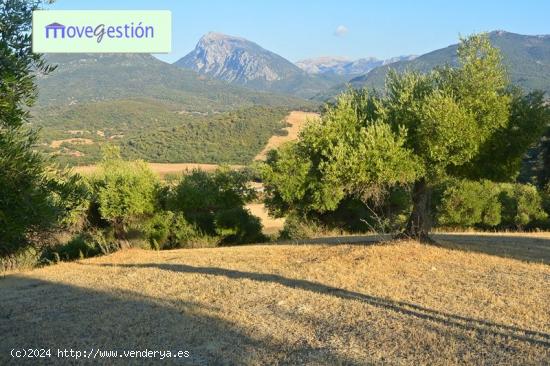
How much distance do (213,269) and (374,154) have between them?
20.3 feet

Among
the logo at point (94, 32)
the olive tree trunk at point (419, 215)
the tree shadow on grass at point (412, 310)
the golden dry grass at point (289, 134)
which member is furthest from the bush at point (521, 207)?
the golden dry grass at point (289, 134)

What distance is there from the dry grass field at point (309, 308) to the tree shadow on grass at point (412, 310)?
0.03m

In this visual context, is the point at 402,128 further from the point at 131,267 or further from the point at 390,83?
the point at 131,267

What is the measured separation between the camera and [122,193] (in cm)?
2916

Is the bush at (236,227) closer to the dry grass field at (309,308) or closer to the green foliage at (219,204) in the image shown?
the green foliage at (219,204)

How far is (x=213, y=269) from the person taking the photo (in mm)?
16031

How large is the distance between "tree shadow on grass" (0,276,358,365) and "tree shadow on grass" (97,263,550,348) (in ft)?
8.87

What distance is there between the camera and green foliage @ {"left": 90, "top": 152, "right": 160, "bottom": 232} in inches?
1132

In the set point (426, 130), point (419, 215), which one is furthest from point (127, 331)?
point (419, 215)

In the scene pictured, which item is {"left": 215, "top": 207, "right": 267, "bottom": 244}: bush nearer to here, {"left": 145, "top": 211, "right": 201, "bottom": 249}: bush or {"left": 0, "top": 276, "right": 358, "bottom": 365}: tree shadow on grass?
{"left": 145, "top": 211, "right": 201, "bottom": 249}: bush

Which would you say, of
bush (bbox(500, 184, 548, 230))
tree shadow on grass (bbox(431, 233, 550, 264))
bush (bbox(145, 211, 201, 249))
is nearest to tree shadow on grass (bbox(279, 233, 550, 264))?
tree shadow on grass (bbox(431, 233, 550, 264))

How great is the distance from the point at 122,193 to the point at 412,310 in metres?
22.4

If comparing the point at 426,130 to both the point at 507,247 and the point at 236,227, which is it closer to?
the point at 507,247

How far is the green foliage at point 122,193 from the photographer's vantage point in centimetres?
2875
